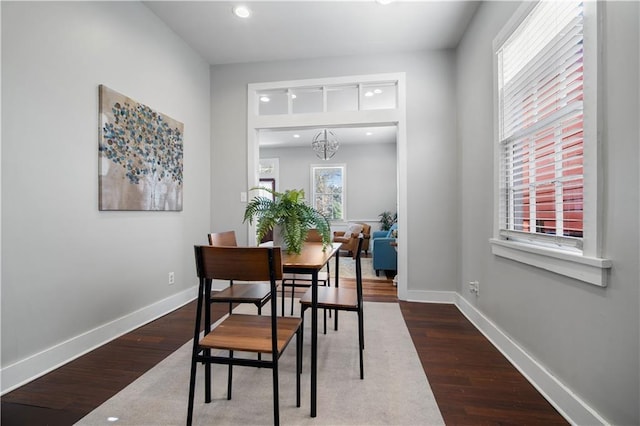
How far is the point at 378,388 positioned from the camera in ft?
5.20

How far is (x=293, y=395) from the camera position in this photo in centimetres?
152

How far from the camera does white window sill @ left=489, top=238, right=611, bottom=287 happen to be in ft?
3.87

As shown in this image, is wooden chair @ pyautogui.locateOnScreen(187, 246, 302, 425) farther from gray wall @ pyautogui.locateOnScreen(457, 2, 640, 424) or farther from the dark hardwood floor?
gray wall @ pyautogui.locateOnScreen(457, 2, 640, 424)

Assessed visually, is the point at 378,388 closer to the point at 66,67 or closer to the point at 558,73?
the point at 558,73

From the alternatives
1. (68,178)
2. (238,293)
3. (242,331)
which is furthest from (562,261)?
(68,178)

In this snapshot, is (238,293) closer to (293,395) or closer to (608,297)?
(293,395)

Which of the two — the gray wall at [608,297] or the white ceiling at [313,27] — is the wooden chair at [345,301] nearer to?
the gray wall at [608,297]

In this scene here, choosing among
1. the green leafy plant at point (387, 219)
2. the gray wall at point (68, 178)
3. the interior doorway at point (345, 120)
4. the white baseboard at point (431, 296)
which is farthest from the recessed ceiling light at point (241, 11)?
the green leafy plant at point (387, 219)

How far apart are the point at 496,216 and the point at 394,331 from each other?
3.85 ft

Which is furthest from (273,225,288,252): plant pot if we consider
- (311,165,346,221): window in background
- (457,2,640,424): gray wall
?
(311,165,346,221): window in background

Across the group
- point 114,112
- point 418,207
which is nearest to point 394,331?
point 418,207

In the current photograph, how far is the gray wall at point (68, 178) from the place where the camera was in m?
1.59

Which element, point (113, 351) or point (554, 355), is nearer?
point (554, 355)

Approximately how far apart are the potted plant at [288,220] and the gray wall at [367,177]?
5.78 m
